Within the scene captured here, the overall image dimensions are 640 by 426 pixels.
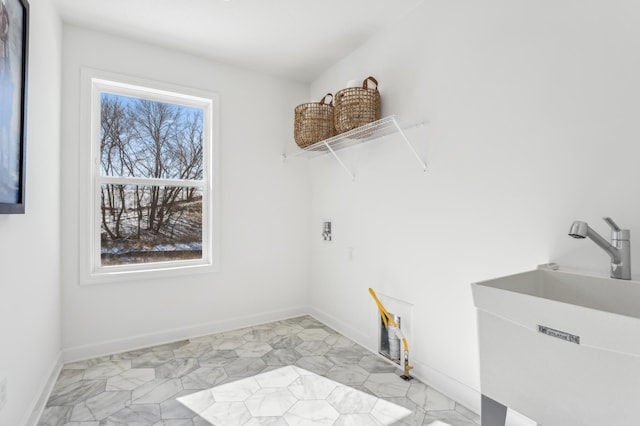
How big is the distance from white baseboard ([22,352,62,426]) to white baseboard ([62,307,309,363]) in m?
0.14

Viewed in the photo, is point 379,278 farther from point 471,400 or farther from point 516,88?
point 516,88

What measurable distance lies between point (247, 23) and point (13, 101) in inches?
61.4

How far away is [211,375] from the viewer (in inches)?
84.6

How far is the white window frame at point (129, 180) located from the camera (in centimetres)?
240

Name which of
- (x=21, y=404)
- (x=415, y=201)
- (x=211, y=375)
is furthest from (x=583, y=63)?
(x=21, y=404)

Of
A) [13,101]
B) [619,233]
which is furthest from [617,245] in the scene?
[13,101]

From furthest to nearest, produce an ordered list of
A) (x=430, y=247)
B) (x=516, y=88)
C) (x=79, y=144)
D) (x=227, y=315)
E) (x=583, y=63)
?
1. (x=227, y=315)
2. (x=79, y=144)
3. (x=430, y=247)
4. (x=516, y=88)
5. (x=583, y=63)

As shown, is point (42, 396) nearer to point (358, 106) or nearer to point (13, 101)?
point (13, 101)

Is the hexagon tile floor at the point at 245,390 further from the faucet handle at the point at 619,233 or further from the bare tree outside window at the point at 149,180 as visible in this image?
the faucet handle at the point at 619,233

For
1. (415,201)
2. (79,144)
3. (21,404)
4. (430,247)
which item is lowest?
(21,404)

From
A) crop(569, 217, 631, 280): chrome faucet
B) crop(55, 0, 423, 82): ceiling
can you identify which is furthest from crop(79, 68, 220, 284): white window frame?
crop(569, 217, 631, 280): chrome faucet

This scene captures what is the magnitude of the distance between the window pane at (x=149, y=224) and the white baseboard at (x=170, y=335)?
594 mm

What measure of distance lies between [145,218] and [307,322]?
172cm

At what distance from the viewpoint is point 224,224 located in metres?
2.96
